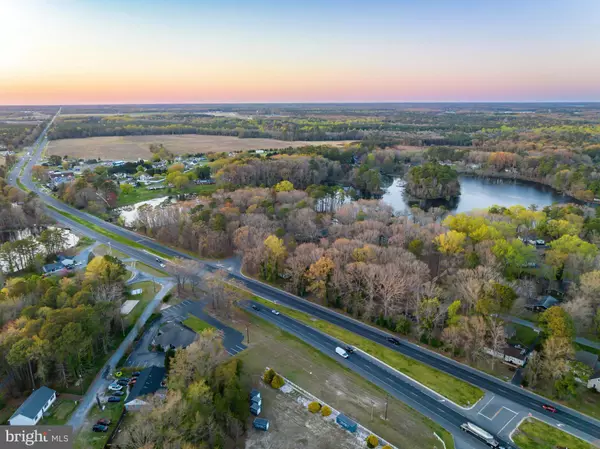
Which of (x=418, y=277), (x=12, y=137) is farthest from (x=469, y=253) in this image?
(x=12, y=137)

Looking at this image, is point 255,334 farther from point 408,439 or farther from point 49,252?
point 49,252

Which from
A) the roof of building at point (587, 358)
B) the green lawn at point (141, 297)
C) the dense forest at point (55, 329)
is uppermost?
the dense forest at point (55, 329)

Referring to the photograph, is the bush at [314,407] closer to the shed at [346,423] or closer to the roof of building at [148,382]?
the shed at [346,423]

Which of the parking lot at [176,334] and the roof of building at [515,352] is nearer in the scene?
the roof of building at [515,352]

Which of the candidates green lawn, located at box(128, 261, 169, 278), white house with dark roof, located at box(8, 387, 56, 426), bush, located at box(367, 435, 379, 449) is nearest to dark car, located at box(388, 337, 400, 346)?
bush, located at box(367, 435, 379, 449)

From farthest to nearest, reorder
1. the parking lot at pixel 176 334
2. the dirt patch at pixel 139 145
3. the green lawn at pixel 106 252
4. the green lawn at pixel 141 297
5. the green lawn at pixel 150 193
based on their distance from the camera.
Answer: the dirt patch at pixel 139 145 → the green lawn at pixel 150 193 → the green lawn at pixel 106 252 → the green lawn at pixel 141 297 → the parking lot at pixel 176 334

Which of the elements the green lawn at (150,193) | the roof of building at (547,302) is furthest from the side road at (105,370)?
the green lawn at (150,193)

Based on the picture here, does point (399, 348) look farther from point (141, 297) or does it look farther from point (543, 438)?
point (141, 297)
